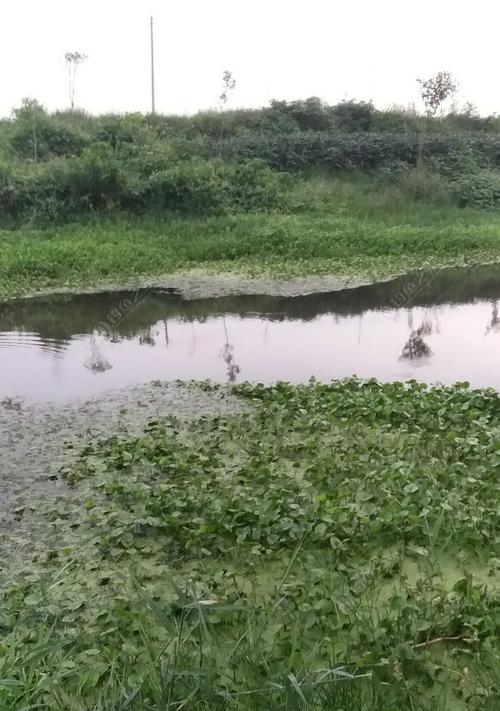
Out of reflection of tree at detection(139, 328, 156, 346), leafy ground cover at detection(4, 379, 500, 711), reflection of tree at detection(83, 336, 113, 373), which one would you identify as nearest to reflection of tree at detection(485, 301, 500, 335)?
leafy ground cover at detection(4, 379, 500, 711)

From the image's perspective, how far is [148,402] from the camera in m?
Result: 6.37

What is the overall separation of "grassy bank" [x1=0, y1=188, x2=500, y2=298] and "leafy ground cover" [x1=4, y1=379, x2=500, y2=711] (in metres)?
7.76

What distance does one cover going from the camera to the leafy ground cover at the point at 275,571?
8.21ft

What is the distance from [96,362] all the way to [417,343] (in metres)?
4.13

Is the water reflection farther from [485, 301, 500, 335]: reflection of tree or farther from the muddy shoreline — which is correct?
the muddy shoreline

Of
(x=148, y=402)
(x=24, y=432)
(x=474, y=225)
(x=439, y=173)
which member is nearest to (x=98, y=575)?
(x=24, y=432)

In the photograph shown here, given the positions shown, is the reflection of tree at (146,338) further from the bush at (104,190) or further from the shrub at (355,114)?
the shrub at (355,114)

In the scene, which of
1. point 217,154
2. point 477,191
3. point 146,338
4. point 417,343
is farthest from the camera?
point 477,191

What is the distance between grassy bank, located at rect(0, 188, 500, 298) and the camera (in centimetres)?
1261

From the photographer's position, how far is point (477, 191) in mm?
21375

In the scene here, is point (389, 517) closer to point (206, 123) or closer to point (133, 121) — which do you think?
point (133, 121)

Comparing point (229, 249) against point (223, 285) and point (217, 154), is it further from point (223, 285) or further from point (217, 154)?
point (217, 154)

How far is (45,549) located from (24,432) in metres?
2.07

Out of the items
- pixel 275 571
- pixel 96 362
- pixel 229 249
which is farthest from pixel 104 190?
pixel 275 571
